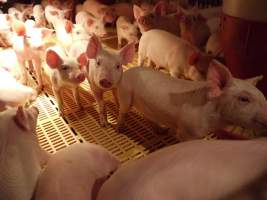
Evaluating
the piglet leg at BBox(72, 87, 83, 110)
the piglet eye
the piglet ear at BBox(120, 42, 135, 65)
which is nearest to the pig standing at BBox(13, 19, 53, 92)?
the piglet leg at BBox(72, 87, 83, 110)

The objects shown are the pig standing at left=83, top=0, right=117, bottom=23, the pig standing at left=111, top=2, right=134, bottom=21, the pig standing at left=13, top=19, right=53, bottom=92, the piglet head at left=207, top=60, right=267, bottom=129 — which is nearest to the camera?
the piglet head at left=207, top=60, right=267, bottom=129

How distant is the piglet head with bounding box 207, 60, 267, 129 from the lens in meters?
1.12

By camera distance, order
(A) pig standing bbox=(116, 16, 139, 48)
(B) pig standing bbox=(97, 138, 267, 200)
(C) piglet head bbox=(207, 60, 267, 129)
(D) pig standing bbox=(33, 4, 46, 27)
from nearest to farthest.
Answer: (B) pig standing bbox=(97, 138, 267, 200), (C) piglet head bbox=(207, 60, 267, 129), (A) pig standing bbox=(116, 16, 139, 48), (D) pig standing bbox=(33, 4, 46, 27)

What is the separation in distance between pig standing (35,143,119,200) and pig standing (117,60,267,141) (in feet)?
1.08

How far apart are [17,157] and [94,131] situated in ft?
2.19

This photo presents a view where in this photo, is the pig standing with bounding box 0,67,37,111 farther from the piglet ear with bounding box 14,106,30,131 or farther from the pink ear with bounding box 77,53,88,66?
the piglet ear with bounding box 14,106,30,131

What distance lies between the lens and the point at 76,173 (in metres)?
1.07

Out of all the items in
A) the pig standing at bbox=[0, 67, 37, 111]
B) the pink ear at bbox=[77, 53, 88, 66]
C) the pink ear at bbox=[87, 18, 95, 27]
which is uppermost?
the pink ear at bbox=[77, 53, 88, 66]

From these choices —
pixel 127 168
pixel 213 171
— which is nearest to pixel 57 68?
pixel 127 168

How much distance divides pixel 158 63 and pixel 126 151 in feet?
2.83

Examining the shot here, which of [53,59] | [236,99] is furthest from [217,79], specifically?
[53,59]

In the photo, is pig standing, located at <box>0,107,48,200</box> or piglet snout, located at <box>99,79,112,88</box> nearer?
pig standing, located at <box>0,107,48,200</box>

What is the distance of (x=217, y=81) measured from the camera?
1175mm

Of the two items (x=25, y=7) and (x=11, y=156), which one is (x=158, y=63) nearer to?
(x=11, y=156)
